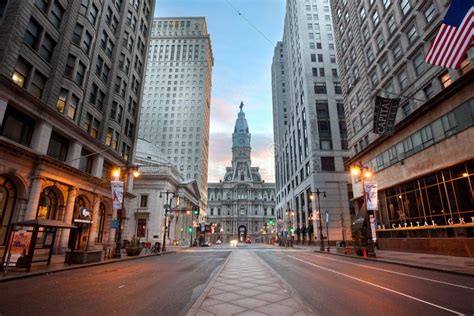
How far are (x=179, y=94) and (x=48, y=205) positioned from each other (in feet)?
347

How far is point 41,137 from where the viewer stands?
902 inches

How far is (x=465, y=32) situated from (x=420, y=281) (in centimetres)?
976

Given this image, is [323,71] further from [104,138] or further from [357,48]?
[104,138]

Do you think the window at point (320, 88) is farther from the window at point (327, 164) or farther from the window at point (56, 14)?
the window at point (56, 14)

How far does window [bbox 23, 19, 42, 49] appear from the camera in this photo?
72.9 feet

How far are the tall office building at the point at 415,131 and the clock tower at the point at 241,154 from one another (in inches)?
4489

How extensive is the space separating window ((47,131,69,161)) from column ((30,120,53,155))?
2003 mm

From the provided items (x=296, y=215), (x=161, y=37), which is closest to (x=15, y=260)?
(x=296, y=215)

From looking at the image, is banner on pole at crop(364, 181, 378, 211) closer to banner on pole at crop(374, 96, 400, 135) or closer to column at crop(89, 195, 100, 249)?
banner on pole at crop(374, 96, 400, 135)

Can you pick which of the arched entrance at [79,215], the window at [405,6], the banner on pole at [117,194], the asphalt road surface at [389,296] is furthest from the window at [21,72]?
the window at [405,6]

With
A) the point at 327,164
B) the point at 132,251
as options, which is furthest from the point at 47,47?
the point at 327,164

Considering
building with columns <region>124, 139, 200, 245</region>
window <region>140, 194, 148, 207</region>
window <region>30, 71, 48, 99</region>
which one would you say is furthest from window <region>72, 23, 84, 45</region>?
window <region>140, 194, 148, 207</region>

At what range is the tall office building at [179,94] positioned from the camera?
117312mm

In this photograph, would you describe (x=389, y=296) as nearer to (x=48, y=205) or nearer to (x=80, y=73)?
(x=48, y=205)
